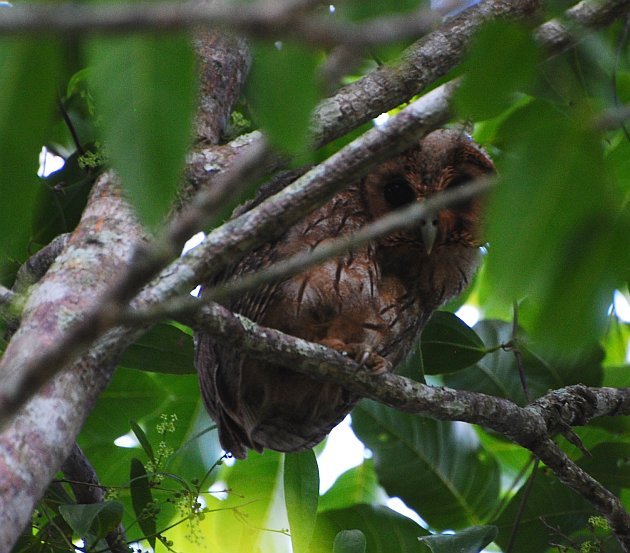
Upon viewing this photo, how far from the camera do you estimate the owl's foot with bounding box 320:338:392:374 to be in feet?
6.58

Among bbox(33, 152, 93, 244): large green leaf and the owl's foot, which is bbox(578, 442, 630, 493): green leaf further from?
bbox(33, 152, 93, 244): large green leaf

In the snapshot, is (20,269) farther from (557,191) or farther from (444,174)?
(557,191)

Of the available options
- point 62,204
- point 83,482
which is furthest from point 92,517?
point 62,204

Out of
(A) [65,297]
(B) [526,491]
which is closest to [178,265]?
(A) [65,297]

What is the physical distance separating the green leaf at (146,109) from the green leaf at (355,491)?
90.9 inches

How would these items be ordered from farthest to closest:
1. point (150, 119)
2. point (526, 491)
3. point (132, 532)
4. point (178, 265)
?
point (132, 532)
point (526, 491)
point (178, 265)
point (150, 119)

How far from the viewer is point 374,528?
2320 millimetres

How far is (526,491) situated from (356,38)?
1.98 meters

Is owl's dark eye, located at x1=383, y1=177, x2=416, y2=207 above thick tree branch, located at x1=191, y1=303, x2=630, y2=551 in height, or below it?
above

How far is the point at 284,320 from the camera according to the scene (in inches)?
91.8

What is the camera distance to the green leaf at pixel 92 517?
1906 millimetres

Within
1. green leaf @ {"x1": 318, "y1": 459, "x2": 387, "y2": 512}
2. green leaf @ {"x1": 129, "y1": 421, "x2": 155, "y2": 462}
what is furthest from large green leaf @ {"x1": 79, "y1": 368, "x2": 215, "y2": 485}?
green leaf @ {"x1": 318, "y1": 459, "x2": 387, "y2": 512}

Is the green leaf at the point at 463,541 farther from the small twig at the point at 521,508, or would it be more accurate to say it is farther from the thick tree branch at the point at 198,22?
the thick tree branch at the point at 198,22

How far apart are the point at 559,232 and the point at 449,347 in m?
1.72
